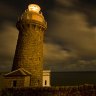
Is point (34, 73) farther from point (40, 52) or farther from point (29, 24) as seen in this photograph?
point (29, 24)

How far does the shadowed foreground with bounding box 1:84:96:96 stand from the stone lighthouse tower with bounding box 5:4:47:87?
5577 mm

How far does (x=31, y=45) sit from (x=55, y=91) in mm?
11098

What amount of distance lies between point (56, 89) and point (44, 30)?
1408 centimetres

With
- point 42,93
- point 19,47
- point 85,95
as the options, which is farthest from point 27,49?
point 85,95

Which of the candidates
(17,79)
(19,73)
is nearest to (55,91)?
(19,73)

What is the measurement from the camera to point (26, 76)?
29.2 m

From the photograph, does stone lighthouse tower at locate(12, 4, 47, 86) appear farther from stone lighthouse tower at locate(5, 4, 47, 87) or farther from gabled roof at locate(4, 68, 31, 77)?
gabled roof at locate(4, 68, 31, 77)

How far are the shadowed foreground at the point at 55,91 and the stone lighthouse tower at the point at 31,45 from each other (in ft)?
18.3

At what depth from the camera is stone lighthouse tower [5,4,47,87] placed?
30953 mm

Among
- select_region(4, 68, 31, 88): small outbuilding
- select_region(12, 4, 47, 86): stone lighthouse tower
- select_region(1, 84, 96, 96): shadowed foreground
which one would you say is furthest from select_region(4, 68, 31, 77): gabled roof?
select_region(1, 84, 96, 96): shadowed foreground

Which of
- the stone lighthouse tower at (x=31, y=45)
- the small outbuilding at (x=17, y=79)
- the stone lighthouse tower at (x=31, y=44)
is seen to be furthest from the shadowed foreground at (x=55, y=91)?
the stone lighthouse tower at (x=31, y=44)

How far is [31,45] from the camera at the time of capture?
31562 millimetres

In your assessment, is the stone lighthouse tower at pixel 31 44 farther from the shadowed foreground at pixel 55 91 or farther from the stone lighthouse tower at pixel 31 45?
the shadowed foreground at pixel 55 91

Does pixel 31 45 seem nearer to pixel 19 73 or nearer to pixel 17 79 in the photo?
pixel 19 73
